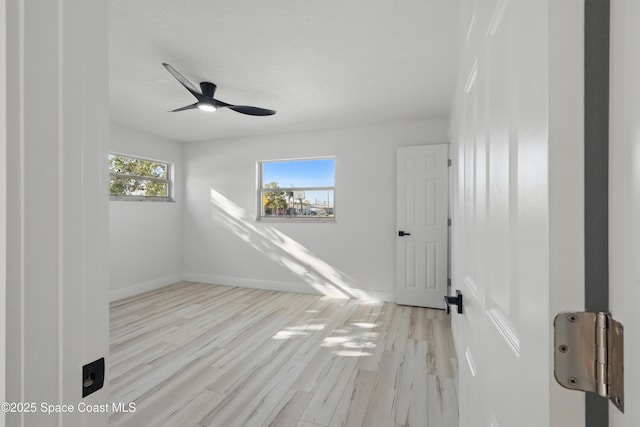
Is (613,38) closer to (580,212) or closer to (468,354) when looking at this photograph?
(580,212)

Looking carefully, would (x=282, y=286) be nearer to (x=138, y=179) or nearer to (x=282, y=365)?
(x=282, y=365)

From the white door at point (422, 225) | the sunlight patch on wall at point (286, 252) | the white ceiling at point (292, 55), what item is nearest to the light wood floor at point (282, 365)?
the white door at point (422, 225)

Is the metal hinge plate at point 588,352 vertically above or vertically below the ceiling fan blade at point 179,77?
below

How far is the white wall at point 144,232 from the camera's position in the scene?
4.11 meters

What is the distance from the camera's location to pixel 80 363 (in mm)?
541

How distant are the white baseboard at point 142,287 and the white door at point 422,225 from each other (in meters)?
3.65

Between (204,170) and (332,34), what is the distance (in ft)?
12.1

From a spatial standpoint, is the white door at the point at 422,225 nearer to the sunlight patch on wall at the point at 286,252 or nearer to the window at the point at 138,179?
the sunlight patch on wall at the point at 286,252

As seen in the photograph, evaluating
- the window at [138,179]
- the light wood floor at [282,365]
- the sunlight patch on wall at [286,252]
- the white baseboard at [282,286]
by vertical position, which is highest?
A: the window at [138,179]

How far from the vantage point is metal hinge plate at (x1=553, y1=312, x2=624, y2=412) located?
31 centimetres

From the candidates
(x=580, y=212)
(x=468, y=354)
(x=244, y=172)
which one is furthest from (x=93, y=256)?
(x=244, y=172)

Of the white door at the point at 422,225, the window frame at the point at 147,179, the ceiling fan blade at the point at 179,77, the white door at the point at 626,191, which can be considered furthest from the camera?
the window frame at the point at 147,179

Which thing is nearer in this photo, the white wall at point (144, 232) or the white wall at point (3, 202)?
the white wall at point (3, 202)

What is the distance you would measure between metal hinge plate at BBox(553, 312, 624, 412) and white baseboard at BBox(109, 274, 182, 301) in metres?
4.83
